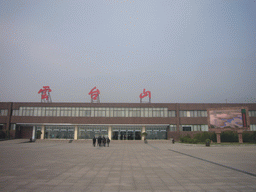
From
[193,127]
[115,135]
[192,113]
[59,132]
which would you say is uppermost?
[192,113]

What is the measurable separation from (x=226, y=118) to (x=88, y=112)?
33.2 m

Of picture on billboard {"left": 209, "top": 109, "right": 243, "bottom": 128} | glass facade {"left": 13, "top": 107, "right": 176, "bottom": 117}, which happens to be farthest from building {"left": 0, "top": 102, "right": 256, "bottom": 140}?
picture on billboard {"left": 209, "top": 109, "right": 243, "bottom": 128}

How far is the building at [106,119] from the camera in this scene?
2094 inches

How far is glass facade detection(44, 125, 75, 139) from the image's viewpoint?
53.4 metres

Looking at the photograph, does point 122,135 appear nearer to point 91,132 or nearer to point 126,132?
point 126,132

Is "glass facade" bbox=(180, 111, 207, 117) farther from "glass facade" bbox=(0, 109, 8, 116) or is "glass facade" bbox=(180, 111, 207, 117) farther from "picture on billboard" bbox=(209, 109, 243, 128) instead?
"glass facade" bbox=(0, 109, 8, 116)

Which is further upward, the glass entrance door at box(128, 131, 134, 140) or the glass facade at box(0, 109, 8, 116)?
the glass facade at box(0, 109, 8, 116)

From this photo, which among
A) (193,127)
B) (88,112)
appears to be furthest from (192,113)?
(88,112)

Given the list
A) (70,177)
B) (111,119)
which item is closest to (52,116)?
(111,119)

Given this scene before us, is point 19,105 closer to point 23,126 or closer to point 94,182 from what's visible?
point 23,126

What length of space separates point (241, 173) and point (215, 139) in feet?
115

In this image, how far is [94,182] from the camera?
8172mm

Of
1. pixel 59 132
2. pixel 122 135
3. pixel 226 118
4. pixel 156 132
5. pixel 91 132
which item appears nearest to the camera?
pixel 226 118

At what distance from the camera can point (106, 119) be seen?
5328 cm
